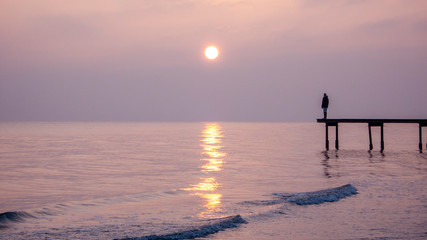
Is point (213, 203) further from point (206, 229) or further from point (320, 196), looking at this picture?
point (206, 229)

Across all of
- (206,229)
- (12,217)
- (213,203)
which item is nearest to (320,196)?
(213,203)

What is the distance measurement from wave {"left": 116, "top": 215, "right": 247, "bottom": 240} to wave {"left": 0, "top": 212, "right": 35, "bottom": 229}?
429cm

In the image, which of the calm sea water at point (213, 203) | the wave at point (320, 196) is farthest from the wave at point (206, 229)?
the wave at point (320, 196)

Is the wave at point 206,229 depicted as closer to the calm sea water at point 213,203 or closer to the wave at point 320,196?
the calm sea water at point 213,203

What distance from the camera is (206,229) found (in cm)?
1087

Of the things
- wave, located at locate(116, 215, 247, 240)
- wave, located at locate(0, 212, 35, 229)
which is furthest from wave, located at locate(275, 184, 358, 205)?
wave, located at locate(0, 212, 35, 229)

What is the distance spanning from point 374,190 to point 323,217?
19.6ft

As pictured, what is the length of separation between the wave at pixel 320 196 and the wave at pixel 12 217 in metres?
8.48

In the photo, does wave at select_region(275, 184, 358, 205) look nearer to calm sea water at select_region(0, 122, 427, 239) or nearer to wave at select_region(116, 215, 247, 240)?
calm sea water at select_region(0, 122, 427, 239)

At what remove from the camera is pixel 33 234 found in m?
10.6

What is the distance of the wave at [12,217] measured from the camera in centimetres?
1195

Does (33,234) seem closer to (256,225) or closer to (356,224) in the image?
(256,225)

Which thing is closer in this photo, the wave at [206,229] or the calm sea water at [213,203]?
the wave at [206,229]

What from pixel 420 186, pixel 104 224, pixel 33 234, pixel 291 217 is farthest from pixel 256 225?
pixel 420 186
